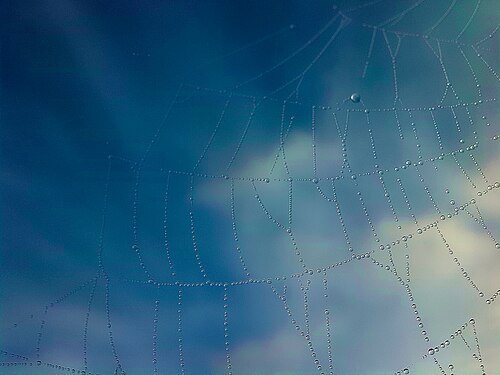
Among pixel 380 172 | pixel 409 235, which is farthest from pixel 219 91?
pixel 409 235

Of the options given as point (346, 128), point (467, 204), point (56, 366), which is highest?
point (346, 128)

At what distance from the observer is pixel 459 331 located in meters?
2.29

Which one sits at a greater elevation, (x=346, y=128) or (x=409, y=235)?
(x=346, y=128)

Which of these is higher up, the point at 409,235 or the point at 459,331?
the point at 409,235

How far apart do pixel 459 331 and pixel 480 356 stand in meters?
0.12

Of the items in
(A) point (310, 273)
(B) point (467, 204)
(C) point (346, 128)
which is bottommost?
(A) point (310, 273)

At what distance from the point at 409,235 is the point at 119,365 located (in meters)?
1.30

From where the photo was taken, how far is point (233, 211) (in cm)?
243

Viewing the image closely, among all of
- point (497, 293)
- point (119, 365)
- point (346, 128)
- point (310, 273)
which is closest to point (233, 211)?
point (310, 273)

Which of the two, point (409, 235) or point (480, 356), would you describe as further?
point (409, 235)

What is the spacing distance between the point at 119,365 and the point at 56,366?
31 cm

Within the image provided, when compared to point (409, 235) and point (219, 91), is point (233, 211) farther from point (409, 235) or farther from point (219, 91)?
point (409, 235)

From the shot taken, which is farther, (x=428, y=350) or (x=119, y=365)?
(x=119, y=365)

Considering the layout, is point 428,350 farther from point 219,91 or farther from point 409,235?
point 219,91
